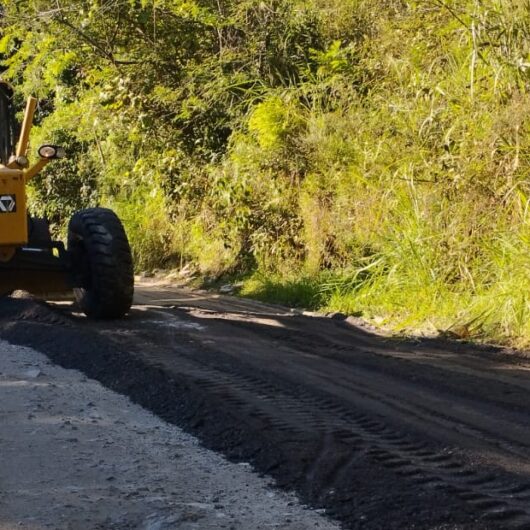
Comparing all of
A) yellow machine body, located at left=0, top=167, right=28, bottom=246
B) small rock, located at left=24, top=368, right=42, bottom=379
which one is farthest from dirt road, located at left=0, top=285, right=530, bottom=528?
yellow machine body, located at left=0, top=167, right=28, bottom=246

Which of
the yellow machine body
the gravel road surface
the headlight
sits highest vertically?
the headlight

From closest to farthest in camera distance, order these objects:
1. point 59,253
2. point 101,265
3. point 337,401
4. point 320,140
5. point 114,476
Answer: point 114,476
point 337,401
point 101,265
point 59,253
point 320,140

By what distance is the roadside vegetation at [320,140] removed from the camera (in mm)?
10711

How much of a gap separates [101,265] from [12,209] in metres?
1.18

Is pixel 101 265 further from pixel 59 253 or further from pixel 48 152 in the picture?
pixel 48 152

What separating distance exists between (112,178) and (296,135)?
26.0 ft

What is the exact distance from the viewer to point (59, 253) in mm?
10812

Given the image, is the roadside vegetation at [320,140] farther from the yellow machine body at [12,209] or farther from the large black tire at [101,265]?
the yellow machine body at [12,209]

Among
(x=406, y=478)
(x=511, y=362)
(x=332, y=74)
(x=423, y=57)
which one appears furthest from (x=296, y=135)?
(x=406, y=478)

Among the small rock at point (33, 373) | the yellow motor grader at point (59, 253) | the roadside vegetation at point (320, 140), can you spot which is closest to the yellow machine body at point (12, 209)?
the yellow motor grader at point (59, 253)

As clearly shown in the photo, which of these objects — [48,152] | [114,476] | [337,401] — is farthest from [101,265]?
[114,476]

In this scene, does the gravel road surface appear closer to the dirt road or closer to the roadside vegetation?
the dirt road

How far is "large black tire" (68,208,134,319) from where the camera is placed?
414 inches

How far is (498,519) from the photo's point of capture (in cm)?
418
